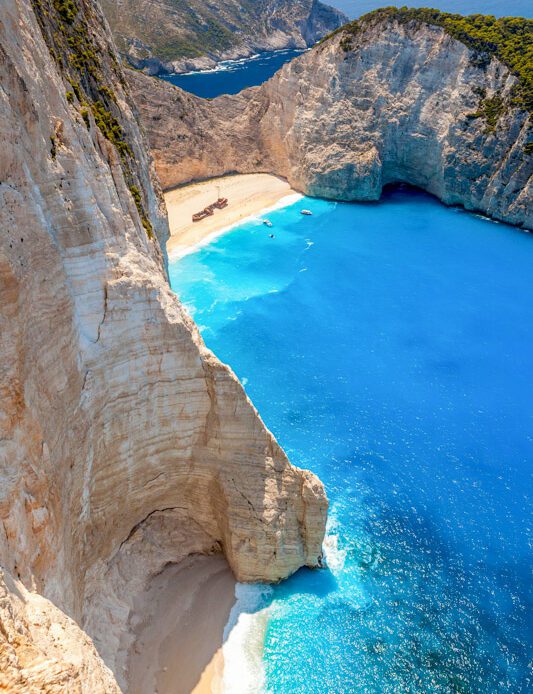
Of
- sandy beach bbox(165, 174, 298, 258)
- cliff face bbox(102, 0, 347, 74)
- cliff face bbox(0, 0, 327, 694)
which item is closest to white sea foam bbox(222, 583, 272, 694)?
cliff face bbox(0, 0, 327, 694)

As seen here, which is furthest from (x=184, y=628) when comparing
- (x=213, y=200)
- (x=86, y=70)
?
(x=213, y=200)

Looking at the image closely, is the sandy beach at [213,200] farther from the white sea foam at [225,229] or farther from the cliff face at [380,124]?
the cliff face at [380,124]

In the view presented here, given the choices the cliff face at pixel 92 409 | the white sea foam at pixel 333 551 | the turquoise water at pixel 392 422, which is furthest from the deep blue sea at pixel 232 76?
the white sea foam at pixel 333 551

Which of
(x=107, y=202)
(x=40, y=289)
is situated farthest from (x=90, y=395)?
(x=107, y=202)

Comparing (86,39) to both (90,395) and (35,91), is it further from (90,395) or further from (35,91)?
(90,395)

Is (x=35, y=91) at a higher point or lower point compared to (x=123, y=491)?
higher
